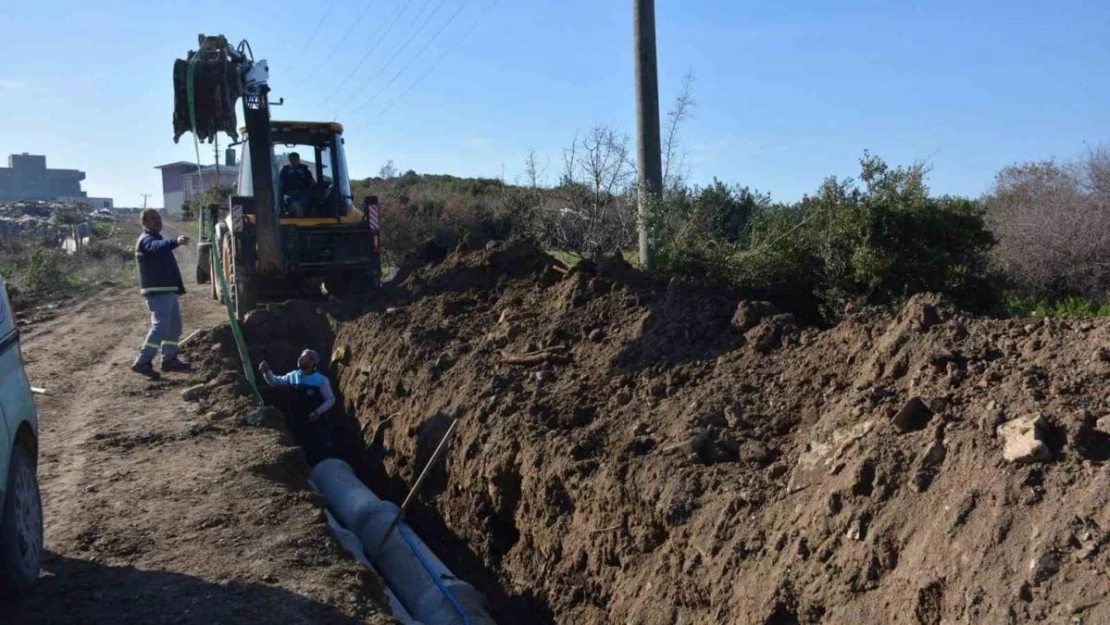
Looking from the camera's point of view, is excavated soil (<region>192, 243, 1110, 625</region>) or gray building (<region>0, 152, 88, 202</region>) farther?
gray building (<region>0, 152, 88, 202</region>)

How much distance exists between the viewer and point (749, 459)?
585cm

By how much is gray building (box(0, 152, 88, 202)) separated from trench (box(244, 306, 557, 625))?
4517 inches

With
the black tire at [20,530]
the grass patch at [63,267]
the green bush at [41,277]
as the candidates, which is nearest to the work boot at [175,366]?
the black tire at [20,530]

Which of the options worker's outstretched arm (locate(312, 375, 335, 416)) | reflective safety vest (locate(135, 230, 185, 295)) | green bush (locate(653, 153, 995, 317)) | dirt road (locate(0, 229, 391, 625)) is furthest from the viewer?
reflective safety vest (locate(135, 230, 185, 295))

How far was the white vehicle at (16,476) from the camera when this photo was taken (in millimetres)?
5105

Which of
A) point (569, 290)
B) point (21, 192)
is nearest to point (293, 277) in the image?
point (569, 290)

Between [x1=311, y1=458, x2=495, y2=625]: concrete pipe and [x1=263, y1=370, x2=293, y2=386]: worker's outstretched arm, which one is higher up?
[x1=263, y1=370, x2=293, y2=386]: worker's outstretched arm

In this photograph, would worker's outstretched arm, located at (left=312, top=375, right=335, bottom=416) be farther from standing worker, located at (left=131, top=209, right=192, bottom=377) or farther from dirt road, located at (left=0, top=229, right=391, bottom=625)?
standing worker, located at (left=131, top=209, right=192, bottom=377)

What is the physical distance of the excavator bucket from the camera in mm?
10914

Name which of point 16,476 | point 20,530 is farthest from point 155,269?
point 20,530

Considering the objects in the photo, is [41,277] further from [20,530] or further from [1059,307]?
[1059,307]

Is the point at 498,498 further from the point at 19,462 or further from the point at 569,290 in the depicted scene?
the point at 19,462

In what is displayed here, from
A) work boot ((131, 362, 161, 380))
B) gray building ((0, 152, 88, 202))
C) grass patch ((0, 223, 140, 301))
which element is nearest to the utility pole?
work boot ((131, 362, 161, 380))

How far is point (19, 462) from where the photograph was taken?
17.9 ft
